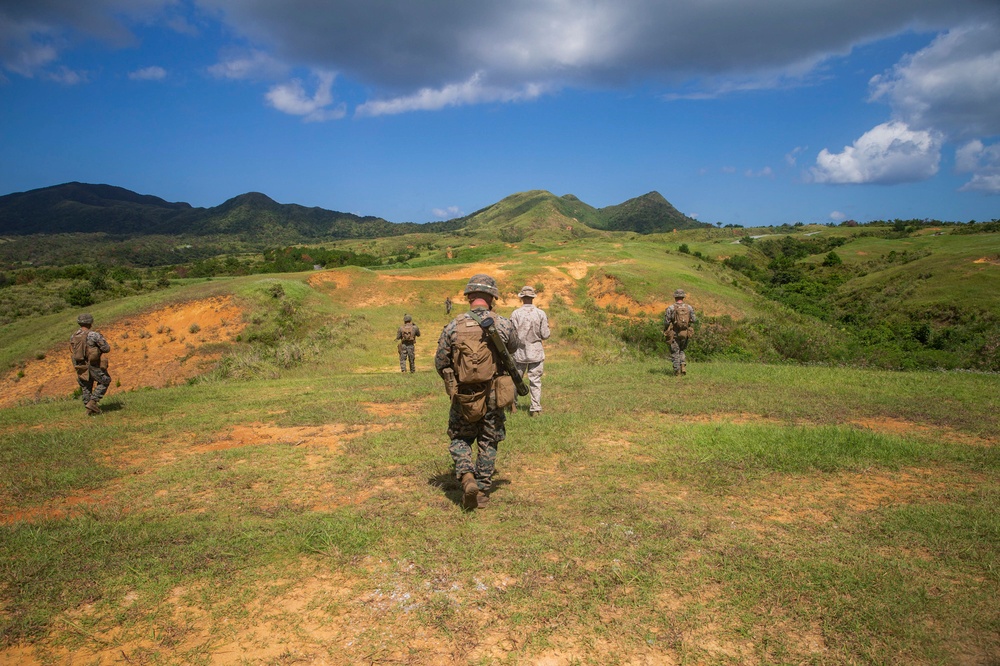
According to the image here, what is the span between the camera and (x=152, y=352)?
789 inches

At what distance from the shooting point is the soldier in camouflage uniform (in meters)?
5.42

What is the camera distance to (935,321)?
27.7 metres

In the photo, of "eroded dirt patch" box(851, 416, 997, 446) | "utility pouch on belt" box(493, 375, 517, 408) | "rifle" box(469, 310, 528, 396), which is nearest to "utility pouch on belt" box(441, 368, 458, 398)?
"utility pouch on belt" box(493, 375, 517, 408)

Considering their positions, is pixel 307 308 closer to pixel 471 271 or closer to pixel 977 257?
pixel 471 271

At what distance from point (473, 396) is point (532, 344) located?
392 cm

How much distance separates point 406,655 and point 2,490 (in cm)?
595

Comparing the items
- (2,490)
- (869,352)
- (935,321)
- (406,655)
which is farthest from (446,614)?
(935,321)

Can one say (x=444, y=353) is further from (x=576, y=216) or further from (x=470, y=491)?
(x=576, y=216)

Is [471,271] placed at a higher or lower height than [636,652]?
higher

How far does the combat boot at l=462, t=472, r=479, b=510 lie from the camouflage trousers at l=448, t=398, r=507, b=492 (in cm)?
11

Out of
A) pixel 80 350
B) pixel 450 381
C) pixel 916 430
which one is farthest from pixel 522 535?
pixel 80 350

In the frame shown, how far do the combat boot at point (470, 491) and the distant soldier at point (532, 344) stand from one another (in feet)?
12.7

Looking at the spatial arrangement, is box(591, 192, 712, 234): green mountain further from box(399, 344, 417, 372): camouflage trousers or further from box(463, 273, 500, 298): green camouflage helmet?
box(463, 273, 500, 298): green camouflage helmet

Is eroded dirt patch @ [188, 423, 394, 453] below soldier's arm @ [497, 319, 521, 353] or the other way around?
below
